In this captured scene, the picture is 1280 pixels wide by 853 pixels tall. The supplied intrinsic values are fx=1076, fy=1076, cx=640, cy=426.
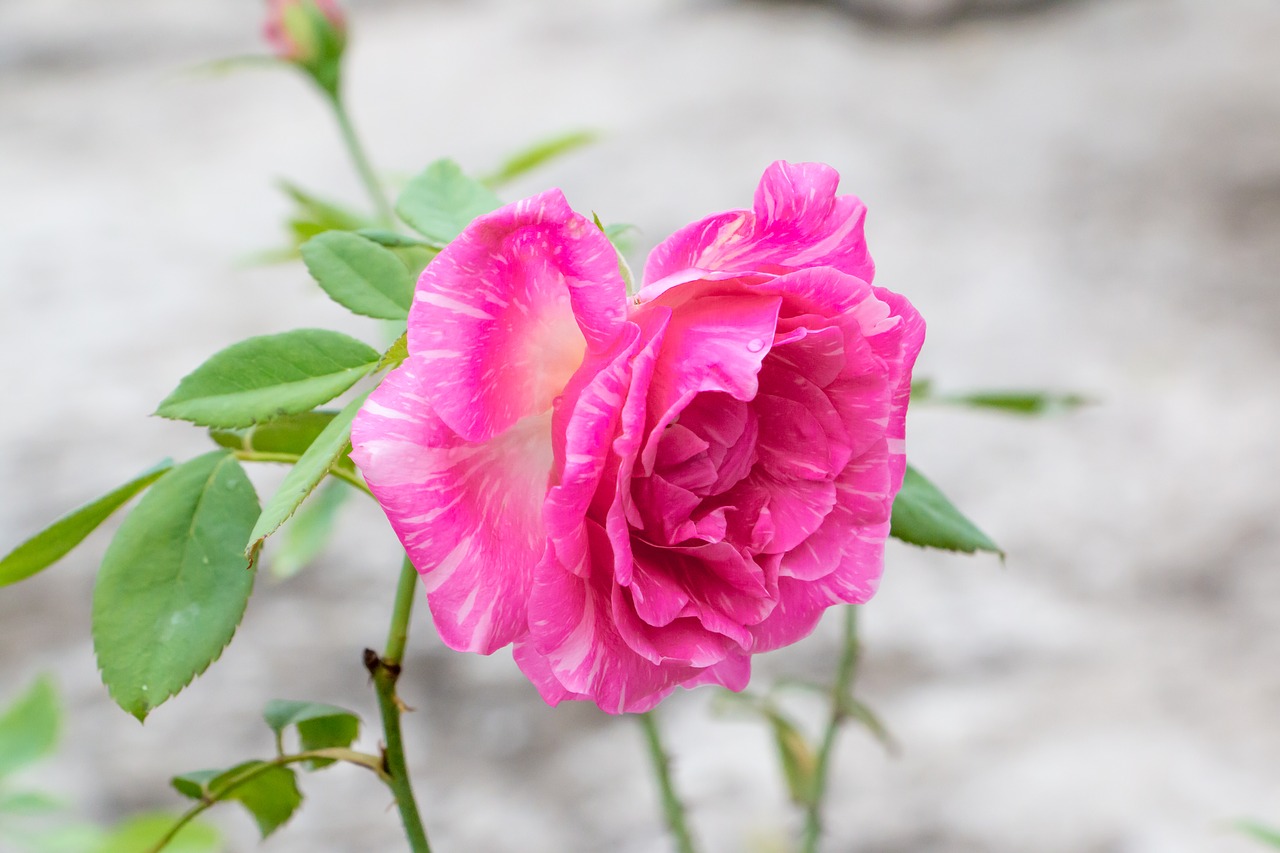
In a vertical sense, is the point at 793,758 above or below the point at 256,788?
below

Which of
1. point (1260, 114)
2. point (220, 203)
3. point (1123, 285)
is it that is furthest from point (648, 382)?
point (1260, 114)

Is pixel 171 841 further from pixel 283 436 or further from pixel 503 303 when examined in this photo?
pixel 503 303

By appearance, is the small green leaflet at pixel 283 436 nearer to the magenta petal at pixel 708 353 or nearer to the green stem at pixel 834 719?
the magenta petal at pixel 708 353

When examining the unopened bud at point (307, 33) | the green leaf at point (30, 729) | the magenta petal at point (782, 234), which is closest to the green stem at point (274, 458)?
the magenta petal at point (782, 234)

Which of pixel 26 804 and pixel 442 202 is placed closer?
pixel 442 202

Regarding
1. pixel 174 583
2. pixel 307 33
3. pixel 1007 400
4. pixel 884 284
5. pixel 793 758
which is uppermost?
pixel 307 33

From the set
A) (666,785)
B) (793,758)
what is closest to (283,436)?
(666,785)

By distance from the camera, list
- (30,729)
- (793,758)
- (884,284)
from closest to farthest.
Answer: (793,758)
(30,729)
(884,284)
